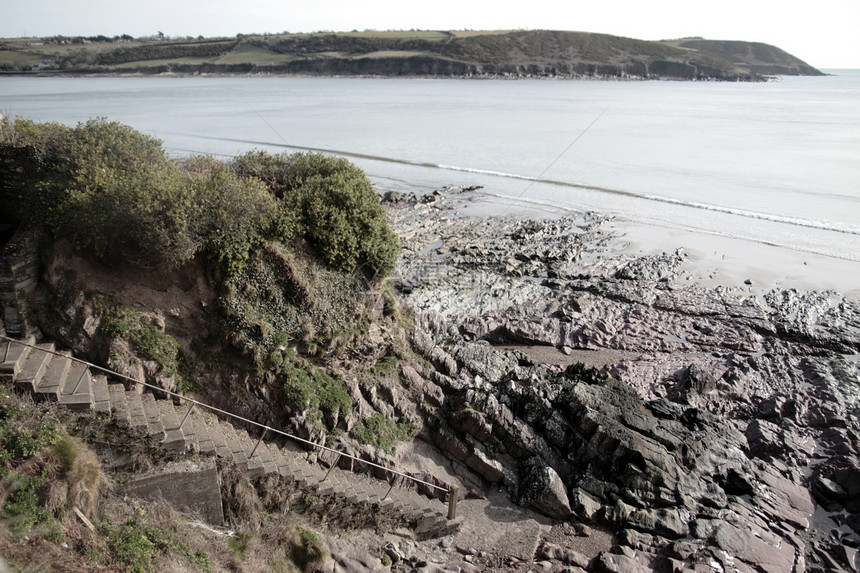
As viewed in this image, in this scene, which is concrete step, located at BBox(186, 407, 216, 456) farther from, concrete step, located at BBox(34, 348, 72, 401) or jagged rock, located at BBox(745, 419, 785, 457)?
jagged rock, located at BBox(745, 419, 785, 457)

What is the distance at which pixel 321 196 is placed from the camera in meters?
14.2

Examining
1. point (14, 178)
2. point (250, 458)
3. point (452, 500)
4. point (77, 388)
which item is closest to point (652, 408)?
point (452, 500)

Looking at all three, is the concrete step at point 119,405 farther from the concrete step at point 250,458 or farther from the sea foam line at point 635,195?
the sea foam line at point 635,195

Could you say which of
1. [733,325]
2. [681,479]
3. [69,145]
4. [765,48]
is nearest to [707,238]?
[733,325]

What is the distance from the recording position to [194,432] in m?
10.4

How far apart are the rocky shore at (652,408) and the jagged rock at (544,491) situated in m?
Answer: 0.04

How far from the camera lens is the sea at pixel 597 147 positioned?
32.0m

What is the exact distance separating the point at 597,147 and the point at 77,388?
180ft

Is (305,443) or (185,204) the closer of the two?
(305,443)

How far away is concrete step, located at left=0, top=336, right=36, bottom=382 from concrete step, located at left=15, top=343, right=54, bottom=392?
62 millimetres

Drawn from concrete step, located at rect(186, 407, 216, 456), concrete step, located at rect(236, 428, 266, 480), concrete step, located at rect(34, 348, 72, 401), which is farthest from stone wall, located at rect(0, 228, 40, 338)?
concrete step, located at rect(236, 428, 266, 480)

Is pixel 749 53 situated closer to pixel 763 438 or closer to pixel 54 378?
pixel 763 438

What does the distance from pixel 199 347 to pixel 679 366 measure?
14487mm

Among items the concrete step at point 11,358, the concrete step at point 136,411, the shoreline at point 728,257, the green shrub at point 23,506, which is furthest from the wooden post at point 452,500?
the shoreline at point 728,257
